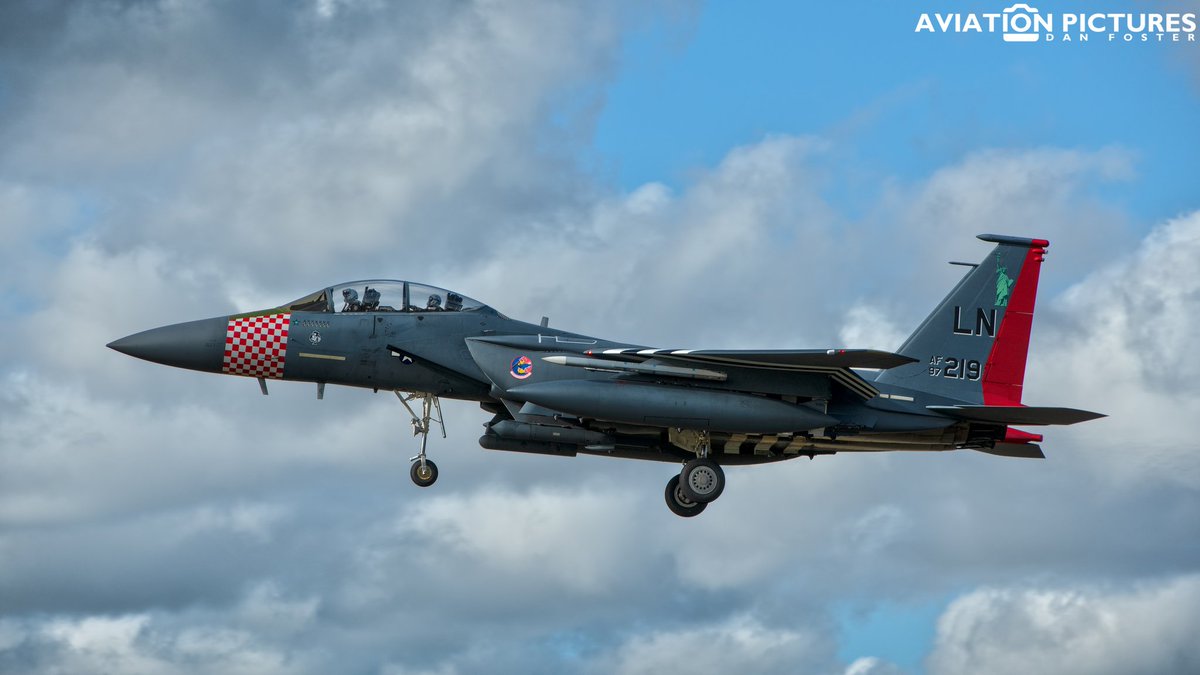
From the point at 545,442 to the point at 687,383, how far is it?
9.14 feet

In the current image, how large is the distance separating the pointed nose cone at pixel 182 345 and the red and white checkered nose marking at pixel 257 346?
0.17 m

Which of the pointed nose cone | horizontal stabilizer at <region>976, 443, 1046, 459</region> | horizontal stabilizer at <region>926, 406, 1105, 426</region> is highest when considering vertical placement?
horizontal stabilizer at <region>926, 406, 1105, 426</region>

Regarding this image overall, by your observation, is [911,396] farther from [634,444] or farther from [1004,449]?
[634,444]

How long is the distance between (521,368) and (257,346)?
4419 millimetres

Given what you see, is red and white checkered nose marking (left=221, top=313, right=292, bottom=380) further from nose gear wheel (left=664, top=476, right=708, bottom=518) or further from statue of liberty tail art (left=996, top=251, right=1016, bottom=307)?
statue of liberty tail art (left=996, top=251, right=1016, bottom=307)

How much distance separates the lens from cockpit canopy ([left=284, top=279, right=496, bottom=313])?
27.0 meters

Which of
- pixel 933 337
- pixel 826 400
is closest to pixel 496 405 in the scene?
pixel 826 400

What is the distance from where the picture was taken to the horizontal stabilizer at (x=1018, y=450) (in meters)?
28.3

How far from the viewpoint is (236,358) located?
26672 millimetres

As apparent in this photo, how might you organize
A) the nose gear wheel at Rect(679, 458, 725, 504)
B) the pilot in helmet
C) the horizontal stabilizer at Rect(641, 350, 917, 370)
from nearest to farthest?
the horizontal stabilizer at Rect(641, 350, 917, 370) → the pilot in helmet → the nose gear wheel at Rect(679, 458, 725, 504)

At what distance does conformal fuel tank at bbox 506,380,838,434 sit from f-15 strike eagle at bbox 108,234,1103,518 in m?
0.02

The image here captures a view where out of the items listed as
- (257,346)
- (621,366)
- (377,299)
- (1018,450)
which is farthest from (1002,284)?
(257,346)

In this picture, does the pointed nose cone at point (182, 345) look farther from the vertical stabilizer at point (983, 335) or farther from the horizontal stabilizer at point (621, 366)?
the vertical stabilizer at point (983, 335)

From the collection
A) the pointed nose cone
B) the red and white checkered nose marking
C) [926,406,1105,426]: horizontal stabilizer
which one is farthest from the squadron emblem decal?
[926,406,1105,426]: horizontal stabilizer
